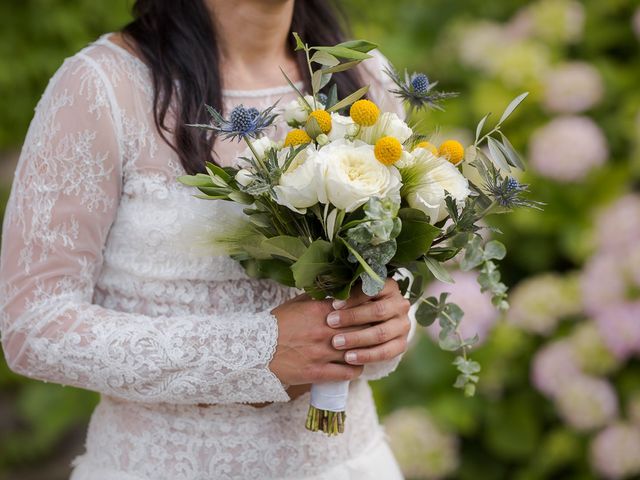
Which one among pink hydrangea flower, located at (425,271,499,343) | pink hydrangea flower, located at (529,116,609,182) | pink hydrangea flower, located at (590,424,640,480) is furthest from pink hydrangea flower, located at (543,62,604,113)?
pink hydrangea flower, located at (590,424,640,480)

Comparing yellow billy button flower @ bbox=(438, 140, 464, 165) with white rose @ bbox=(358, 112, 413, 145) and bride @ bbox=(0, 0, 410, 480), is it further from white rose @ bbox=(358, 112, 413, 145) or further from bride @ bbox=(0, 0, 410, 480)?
bride @ bbox=(0, 0, 410, 480)

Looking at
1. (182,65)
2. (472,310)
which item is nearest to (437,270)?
(182,65)

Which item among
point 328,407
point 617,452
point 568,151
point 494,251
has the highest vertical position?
point 494,251

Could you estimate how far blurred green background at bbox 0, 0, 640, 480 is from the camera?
318 centimetres

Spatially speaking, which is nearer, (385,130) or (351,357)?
(385,130)

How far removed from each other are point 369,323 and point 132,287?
17.9 inches

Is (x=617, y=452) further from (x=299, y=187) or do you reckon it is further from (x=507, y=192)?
(x=299, y=187)

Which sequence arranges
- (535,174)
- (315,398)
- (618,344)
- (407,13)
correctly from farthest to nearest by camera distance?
(407,13)
(535,174)
(618,344)
(315,398)

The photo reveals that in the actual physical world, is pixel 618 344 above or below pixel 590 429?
above

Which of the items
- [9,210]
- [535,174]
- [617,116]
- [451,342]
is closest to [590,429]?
[535,174]

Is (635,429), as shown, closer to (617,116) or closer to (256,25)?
(617,116)

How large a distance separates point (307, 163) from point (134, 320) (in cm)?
47

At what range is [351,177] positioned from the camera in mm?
1343

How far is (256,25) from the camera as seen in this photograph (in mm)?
1817
